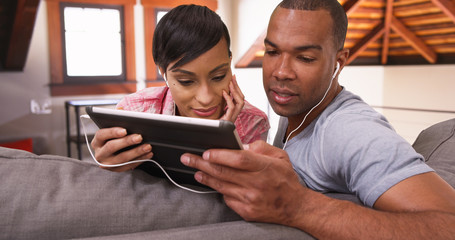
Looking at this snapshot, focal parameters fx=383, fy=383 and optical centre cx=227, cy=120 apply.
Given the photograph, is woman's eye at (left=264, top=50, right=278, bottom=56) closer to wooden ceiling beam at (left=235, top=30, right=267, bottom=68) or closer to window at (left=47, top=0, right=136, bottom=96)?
window at (left=47, top=0, right=136, bottom=96)

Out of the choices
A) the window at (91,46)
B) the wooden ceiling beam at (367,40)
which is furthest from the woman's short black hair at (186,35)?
the wooden ceiling beam at (367,40)

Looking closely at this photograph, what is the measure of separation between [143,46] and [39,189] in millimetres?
5162

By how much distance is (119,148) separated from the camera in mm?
885

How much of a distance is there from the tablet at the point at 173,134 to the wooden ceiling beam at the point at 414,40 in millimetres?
7638

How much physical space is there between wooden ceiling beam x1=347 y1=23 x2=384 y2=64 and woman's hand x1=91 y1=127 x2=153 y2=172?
24.5 ft

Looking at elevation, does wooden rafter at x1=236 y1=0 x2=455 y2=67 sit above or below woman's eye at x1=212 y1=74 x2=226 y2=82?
above

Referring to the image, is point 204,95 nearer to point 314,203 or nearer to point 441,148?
point 314,203

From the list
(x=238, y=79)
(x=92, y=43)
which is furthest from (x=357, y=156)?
(x=238, y=79)

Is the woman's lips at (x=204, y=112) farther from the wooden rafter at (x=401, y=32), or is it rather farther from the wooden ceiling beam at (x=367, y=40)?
the wooden ceiling beam at (x=367, y=40)

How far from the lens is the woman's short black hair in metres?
1.24

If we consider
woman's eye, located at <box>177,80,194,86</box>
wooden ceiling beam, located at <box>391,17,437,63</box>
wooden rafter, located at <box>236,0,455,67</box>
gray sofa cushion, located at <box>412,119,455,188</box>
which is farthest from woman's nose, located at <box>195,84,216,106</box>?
wooden ceiling beam, located at <box>391,17,437,63</box>

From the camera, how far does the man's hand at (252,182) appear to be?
75 cm

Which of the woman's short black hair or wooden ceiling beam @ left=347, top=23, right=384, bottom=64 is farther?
wooden ceiling beam @ left=347, top=23, right=384, bottom=64

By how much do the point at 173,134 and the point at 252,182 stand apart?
0.19 metres
